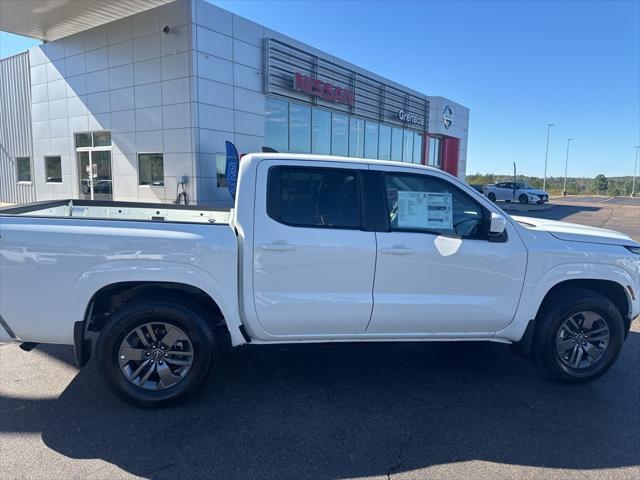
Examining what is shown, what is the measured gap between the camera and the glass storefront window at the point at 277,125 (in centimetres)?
1564

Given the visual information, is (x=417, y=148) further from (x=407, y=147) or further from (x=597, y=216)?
(x=597, y=216)

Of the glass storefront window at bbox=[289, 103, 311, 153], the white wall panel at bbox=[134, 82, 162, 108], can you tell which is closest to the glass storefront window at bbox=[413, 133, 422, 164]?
the glass storefront window at bbox=[289, 103, 311, 153]

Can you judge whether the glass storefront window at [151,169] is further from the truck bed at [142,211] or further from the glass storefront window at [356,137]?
the truck bed at [142,211]

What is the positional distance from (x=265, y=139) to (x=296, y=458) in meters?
13.6

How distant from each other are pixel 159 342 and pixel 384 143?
2095cm

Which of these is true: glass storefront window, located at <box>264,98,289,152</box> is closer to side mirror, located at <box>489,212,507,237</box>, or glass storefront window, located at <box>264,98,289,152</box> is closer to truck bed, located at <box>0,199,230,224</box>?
truck bed, located at <box>0,199,230,224</box>

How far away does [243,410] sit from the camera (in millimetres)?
3568

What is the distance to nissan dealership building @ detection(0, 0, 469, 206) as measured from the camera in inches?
522

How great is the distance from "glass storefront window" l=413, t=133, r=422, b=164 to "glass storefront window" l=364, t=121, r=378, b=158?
478 centimetres

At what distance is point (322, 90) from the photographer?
57.8 feet

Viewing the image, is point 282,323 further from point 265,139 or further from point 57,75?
point 57,75

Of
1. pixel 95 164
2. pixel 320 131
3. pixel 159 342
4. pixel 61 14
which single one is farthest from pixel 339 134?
pixel 159 342

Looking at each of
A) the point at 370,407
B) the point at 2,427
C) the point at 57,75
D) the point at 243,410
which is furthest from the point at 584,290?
the point at 57,75

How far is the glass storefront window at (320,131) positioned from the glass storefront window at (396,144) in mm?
6192
